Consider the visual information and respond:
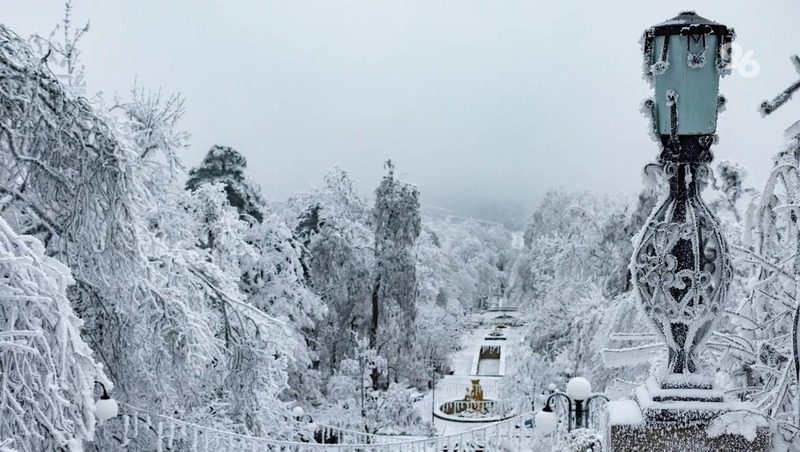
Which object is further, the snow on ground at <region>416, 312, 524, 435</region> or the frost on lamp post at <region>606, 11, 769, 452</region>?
the snow on ground at <region>416, 312, 524, 435</region>

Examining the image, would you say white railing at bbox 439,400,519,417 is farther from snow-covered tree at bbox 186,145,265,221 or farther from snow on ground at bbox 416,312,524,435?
snow-covered tree at bbox 186,145,265,221

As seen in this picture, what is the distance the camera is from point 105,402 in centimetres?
505

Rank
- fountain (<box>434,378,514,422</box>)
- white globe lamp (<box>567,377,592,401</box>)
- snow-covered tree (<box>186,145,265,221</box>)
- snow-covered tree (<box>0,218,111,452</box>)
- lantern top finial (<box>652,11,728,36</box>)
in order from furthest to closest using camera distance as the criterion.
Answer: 1. fountain (<box>434,378,514,422</box>)
2. snow-covered tree (<box>186,145,265,221</box>)
3. white globe lamp (<box>567,377,592,401</box>)
4. snow-covered tree (<box>0,218,111,452</box>)
5. lantern top finial (<box>652,11,728,36</box>)

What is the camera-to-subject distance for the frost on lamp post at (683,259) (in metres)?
2.70

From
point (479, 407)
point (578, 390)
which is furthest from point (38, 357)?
point (479, 407)

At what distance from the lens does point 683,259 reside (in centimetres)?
279

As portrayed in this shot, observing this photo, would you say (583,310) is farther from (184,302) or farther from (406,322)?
(184,302)

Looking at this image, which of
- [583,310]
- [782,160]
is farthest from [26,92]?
[583,310]

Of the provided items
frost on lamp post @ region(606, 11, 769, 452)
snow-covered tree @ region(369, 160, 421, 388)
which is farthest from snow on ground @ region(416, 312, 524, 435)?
frost on lamp post @ region(606, 11, 769, 452)

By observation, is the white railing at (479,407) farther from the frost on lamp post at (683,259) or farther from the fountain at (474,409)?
the frost on lamp post at (683,259)

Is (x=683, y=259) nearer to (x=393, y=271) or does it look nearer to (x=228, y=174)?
(x=393, y=271)

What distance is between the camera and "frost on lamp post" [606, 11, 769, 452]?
2.70 m

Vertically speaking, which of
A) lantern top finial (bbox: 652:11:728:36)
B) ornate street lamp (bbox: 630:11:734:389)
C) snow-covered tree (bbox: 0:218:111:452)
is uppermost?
lantern top finial (bbox: 652:11:728:36)

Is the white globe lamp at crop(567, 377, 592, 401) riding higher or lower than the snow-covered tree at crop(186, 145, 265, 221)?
lower
